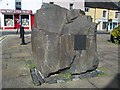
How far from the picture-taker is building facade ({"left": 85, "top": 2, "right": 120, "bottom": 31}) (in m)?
39.0

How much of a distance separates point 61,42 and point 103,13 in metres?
36.8

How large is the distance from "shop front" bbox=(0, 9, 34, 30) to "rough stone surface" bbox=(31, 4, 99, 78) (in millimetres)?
25782

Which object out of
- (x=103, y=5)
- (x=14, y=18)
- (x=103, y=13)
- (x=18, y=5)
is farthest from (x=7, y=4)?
(x=103, y=5)

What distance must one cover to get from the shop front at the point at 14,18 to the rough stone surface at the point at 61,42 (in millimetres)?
25782

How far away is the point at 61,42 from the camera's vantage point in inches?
223

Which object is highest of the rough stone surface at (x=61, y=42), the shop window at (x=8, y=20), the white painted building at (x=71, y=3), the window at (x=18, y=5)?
the white painted building at (x=71, y=3)

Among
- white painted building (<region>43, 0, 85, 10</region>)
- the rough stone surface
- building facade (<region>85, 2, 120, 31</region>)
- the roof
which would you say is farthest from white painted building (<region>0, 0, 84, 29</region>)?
the rough stone surface

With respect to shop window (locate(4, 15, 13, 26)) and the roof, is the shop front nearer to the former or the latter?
shop window (locate(4, 15, 13, 26))

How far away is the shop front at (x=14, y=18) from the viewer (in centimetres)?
3109

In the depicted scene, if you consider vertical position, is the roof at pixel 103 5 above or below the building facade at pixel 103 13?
above

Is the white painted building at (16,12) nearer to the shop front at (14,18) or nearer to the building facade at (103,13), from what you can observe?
the shop front at (14,18)

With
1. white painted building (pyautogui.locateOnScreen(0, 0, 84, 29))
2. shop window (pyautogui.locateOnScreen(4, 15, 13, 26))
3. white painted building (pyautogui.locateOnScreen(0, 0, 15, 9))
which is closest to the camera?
white painted building (pyautogui.locateOnScreen(0, 0, 15, 9))

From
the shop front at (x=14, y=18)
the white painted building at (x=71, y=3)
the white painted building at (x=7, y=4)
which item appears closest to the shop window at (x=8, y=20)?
the shop front at (x=14, y=18)

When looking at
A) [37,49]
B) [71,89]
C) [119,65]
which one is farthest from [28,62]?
[119,65]
